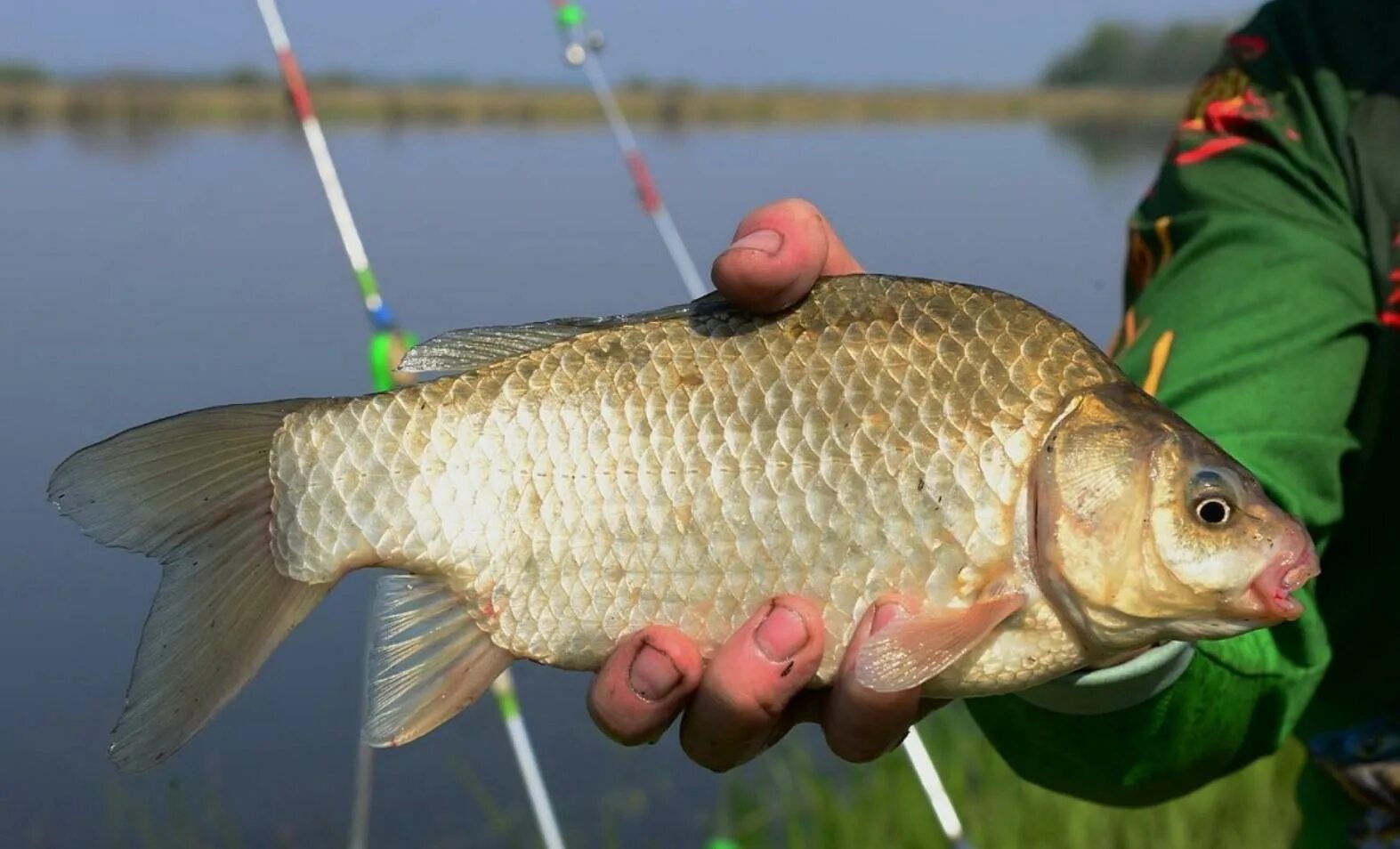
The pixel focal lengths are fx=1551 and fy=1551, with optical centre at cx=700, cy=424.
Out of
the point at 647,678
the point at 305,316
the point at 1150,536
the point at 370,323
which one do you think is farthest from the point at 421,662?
the point at 305,316

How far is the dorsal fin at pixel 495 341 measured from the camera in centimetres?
133

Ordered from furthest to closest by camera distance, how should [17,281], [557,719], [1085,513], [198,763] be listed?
1. [17,281]
2. [557,719]
3. [198,763]
4. [1085,513]

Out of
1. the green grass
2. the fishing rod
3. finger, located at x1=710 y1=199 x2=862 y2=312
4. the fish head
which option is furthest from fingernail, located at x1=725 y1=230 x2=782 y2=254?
the green grass

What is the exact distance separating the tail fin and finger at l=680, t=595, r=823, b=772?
343mm

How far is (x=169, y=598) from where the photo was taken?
1302 millimetres

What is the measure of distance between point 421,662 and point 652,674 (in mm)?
212

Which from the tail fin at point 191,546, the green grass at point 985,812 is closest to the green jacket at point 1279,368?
the tail fin at point 191,546

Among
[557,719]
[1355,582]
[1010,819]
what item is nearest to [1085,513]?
[1355,582]

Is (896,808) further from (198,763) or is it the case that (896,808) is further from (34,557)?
(34,557)

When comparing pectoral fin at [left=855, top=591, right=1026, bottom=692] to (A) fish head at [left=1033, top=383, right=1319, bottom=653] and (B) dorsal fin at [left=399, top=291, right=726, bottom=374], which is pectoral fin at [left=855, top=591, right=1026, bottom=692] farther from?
(B) dorsal fin at [left=399, top=291, right=726, bottom=374]

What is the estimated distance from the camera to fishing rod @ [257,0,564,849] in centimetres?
248

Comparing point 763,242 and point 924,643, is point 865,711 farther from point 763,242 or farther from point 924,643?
point 763,242

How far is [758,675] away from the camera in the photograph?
1235 millimetres

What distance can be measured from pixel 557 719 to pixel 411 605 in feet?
9.96
